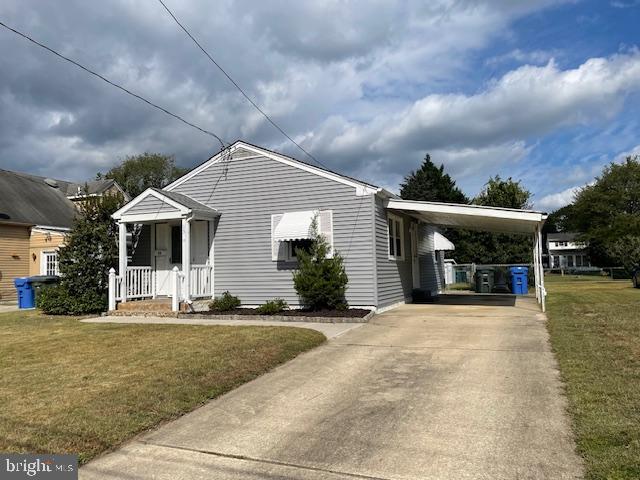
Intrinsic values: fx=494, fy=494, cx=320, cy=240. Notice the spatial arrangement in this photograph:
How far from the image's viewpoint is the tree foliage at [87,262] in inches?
523

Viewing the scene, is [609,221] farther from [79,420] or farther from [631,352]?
[79,420]

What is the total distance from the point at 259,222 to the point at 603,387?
9776mm

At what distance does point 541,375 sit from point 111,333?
761 cm

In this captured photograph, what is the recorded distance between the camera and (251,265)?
13555 mm

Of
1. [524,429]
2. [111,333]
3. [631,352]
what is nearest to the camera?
[524,429]

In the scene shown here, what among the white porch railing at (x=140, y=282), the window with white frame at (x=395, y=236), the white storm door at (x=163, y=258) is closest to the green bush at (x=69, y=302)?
the white porch railing at (x=140, y=282)

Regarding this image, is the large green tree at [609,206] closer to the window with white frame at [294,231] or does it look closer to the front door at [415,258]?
the front door at [415,258]

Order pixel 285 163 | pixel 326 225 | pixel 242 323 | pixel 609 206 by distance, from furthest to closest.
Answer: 1. pixel 609 206
2. pixel 285 163
3. pixel 326 225
4. pixel 242 323

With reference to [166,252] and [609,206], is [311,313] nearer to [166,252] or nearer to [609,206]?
[166,252]

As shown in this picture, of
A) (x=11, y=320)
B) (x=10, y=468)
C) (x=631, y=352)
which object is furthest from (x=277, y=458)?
(x=11, y=320)

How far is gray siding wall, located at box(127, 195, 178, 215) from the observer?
43.9ft

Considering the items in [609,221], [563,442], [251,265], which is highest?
[609,221]

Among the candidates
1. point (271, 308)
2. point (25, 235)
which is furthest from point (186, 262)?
point (25, 235)

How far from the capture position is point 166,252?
14594 mm
